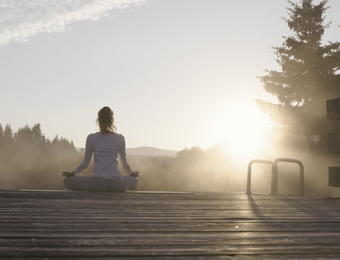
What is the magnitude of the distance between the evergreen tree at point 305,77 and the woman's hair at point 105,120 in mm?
16638

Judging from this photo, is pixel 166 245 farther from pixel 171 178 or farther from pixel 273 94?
pixel 273 94

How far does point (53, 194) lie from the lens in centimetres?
507

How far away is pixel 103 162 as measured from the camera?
5.92m

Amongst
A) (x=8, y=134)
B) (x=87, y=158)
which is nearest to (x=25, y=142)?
(x=8, y=134)

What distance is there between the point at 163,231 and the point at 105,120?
3.70 meters

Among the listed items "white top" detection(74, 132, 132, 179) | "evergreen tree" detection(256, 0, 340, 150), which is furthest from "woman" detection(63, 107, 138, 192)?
"evergreen tree" detection(256, 0, 340, 150)

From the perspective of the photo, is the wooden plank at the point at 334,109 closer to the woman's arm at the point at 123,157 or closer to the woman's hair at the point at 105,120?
the woman's arm at the point at 123,157

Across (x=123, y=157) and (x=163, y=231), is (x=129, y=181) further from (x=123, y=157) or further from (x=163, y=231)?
(x=163, y=231)

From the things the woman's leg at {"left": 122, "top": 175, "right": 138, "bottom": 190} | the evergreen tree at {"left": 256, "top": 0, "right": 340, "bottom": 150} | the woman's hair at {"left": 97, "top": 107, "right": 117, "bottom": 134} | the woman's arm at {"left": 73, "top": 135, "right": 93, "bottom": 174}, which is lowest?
the woman's leg at {"left": 122, "top": 175, "right": 138, "bottom": 190}

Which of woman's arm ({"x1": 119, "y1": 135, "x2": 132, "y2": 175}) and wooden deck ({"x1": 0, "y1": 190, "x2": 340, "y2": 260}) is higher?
woman's arm ({"x1": 119, "y1": 135, "x2": 132, "y2": 175})

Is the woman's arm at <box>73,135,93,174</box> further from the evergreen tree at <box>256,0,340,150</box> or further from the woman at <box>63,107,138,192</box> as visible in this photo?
the evergreen tree at <box>256,0,340,150</box>

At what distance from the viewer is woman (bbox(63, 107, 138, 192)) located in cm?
585

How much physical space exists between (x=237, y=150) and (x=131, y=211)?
19.5m

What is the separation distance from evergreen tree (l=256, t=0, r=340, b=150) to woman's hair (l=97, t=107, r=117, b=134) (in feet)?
54.6
